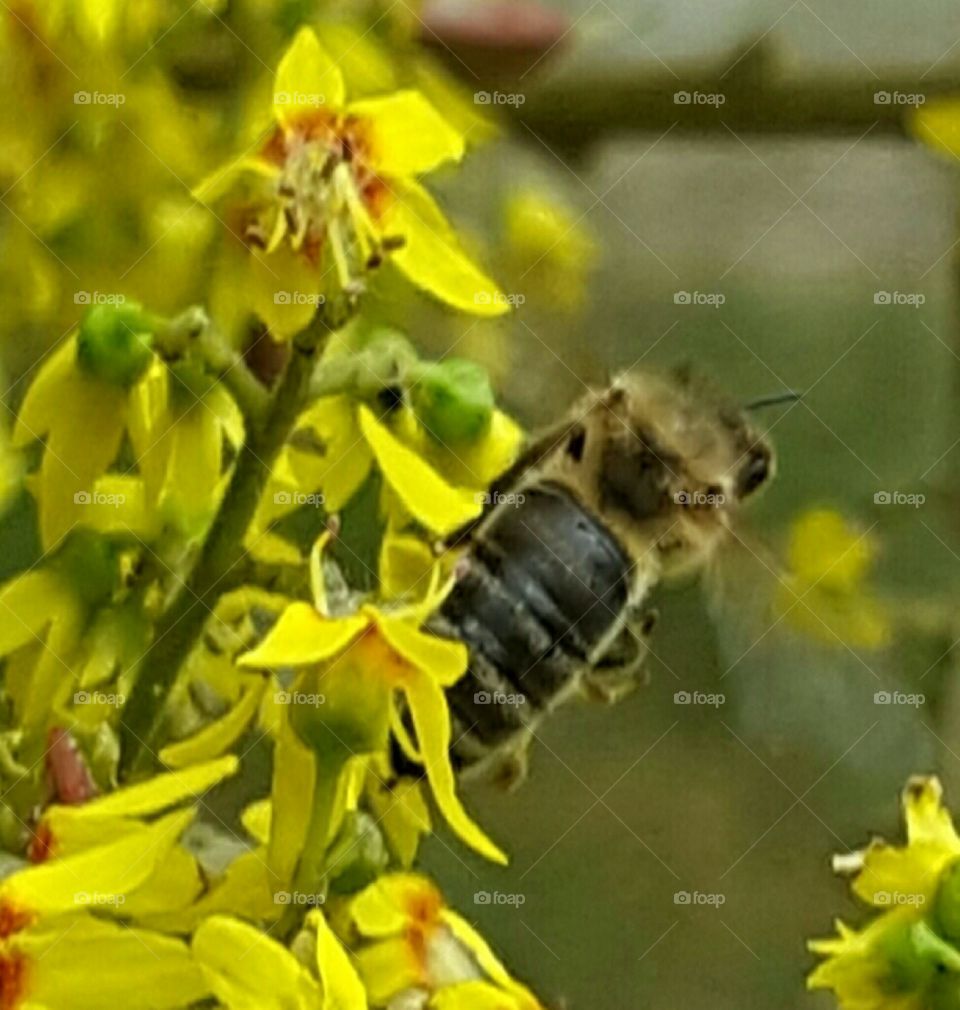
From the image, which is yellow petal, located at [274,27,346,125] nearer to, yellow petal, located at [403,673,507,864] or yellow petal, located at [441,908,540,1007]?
yellow petal, located at [403,673,507,864]

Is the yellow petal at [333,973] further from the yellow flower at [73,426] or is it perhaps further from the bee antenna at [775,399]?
the bee antenna at [775,399]

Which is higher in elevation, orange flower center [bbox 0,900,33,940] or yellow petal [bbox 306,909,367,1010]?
yellow petal [bbox 306,909,367,1010]

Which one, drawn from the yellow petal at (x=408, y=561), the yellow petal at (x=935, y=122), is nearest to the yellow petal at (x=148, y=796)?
the yellow petal at (x=408, y=561)

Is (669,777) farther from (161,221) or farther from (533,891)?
(161,221)

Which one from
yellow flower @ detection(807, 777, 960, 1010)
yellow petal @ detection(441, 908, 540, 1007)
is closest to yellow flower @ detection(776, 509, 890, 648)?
yellow flower @ detection(807, 777, 960, 1010)

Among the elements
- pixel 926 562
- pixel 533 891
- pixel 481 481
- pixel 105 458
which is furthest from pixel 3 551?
pixel 926 562

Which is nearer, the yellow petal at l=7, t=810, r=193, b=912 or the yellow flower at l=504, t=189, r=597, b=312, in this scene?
the yellow petal at l=7, t=810, r=193, b=912
